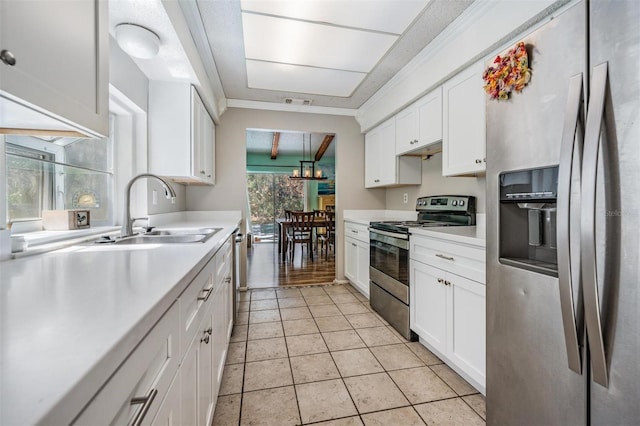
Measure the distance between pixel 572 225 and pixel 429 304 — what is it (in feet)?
4.29

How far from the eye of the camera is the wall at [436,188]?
2428 mm

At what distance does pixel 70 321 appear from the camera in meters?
0.52

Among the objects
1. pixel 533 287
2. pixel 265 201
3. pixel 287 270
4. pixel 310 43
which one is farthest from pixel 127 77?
pixel 265 201

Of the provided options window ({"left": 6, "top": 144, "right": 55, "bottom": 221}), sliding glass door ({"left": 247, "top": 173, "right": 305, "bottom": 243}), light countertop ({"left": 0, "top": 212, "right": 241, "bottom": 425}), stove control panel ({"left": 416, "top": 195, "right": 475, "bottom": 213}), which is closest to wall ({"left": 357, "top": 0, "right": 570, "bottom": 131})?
stove control panel ({"left": 416, "top": 195, "right": 475, "bottom": 213})

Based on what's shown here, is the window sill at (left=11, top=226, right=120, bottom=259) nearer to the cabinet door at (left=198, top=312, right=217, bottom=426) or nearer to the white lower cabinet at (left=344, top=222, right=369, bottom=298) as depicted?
the cabinet door at (left=198, top=312, right=217, bottom=426)

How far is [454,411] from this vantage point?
156 cm

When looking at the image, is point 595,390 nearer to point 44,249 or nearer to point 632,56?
point 632,56

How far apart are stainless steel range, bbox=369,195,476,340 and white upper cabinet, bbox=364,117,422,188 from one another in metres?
0.32

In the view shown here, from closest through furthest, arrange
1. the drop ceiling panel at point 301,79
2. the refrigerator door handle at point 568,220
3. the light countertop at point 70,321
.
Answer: the light countertop at point 70,321
the refrigerator door handle at point 568,220
the drop ceiling panel at point 301,79

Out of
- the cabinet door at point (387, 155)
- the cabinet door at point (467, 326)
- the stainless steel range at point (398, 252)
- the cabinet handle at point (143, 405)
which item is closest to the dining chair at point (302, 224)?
the cabinet door at point (387, 155)

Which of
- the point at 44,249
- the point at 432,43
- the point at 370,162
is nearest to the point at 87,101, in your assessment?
the point at 44,249

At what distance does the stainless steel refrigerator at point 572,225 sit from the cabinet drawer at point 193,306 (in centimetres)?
122

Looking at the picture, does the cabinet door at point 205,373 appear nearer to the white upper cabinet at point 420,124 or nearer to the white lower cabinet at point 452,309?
the white lower cabinet at point 452,309

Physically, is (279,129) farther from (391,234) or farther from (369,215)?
(391,234)
